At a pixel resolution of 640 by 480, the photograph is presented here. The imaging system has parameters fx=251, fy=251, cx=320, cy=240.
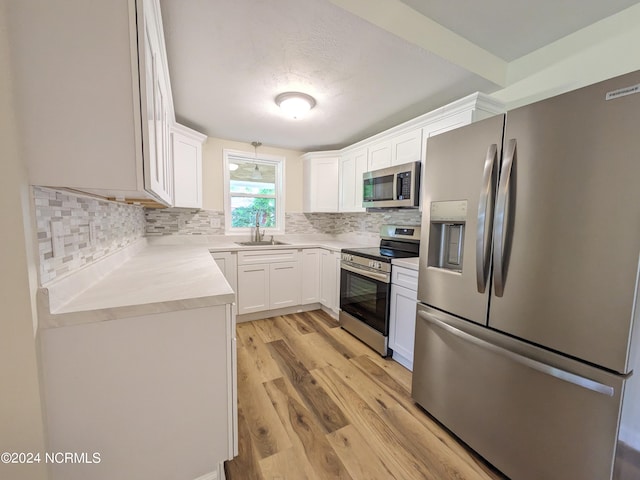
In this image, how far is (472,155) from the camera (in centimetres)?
131

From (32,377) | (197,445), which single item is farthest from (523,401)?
(32,377)

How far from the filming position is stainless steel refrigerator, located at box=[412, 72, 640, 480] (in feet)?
2.89

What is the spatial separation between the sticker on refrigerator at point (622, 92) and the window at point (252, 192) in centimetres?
327

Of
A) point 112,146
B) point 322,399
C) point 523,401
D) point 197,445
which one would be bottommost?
point 322,399

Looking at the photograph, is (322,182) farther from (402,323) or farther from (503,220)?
(503,220)

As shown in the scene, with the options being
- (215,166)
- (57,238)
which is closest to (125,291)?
(57,238)

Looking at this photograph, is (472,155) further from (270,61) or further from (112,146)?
(112,146)

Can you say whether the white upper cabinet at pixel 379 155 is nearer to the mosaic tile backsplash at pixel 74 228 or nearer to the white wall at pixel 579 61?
the white wall at pixel 579 61

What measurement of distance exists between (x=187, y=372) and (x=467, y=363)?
4.51 ft

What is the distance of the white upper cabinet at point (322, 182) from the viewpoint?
3471mm

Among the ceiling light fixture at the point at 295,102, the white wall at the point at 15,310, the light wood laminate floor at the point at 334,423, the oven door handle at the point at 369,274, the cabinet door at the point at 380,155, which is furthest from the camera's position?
the cabinet door at the point at 380,155

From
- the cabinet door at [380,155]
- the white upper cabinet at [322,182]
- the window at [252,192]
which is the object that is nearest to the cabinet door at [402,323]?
the cabinet door at [380,155]

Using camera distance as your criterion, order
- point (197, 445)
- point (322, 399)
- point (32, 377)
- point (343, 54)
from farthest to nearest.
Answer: point (322, 399) → point (343, 54) → point (197, 445) → point (32, 377)

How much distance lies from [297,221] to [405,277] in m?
2.20
